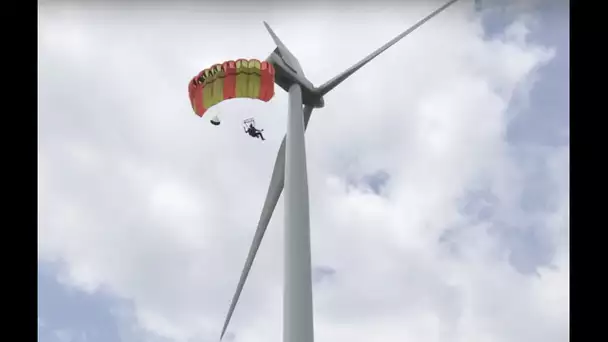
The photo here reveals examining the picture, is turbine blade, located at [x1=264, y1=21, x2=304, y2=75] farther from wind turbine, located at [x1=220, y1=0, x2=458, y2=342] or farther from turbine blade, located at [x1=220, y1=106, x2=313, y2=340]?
turbine blade, located at [x1=220, y1=106, x2=313, y2=340]

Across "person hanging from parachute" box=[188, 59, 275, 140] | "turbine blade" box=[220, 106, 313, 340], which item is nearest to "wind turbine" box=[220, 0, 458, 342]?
"turbine blade" box=[220, 106, 313, 340]

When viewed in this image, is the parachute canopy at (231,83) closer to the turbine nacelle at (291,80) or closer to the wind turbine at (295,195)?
the wind turbine at (295,195)

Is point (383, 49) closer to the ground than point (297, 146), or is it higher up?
higher up
